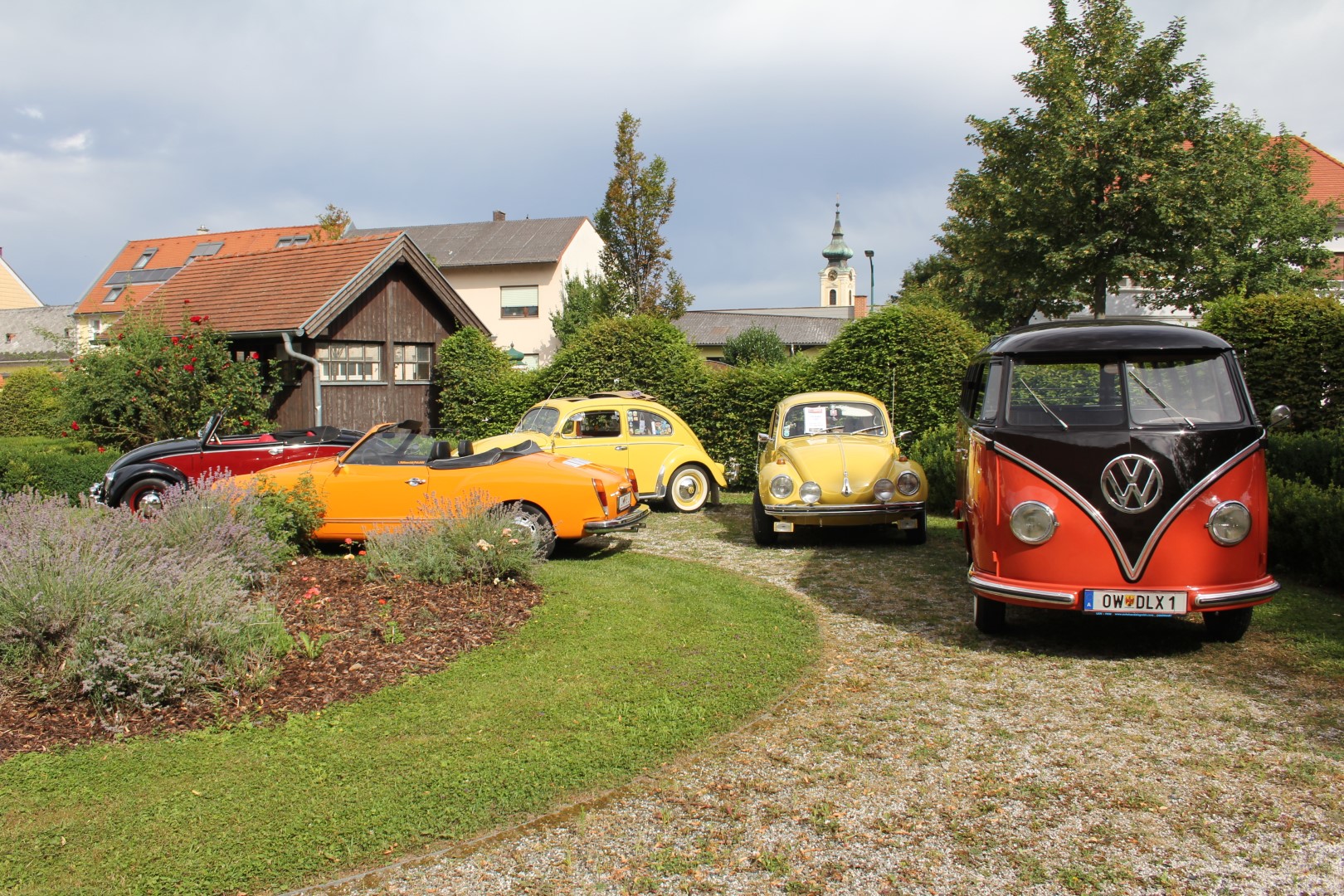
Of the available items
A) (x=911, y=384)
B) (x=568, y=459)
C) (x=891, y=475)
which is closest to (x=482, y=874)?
(x=568, y=459)

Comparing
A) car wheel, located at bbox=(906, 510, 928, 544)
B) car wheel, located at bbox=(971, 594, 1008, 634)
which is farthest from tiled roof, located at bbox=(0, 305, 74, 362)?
car wheel, located at bbox=(971, 594, 1008, 634)

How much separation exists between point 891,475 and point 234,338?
15.7 m

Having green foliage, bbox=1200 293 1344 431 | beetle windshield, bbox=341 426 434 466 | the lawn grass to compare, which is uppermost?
green foliage, bbox=1200 293 1344 431

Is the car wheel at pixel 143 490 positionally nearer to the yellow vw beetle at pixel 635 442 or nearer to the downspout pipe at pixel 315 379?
the yellow vw beetle at pixel 635 442

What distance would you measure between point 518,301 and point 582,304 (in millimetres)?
5322

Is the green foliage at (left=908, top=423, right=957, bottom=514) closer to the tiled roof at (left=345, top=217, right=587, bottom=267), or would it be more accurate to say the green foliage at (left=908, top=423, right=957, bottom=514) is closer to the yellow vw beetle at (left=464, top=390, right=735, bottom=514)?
the yellow vw beetle at (left=464, top=390, right=735, bottom=514)

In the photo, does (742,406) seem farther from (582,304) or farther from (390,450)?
(582,304)

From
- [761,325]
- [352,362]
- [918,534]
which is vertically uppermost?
[761,325]

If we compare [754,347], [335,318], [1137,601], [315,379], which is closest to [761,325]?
[754,347]

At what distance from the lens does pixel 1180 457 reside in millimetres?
6004

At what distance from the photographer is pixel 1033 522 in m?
6.16

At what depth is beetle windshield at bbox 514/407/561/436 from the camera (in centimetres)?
1397

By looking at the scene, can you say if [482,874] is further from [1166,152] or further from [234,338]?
[1166,152]

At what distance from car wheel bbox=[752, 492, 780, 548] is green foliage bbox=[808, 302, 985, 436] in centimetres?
518
